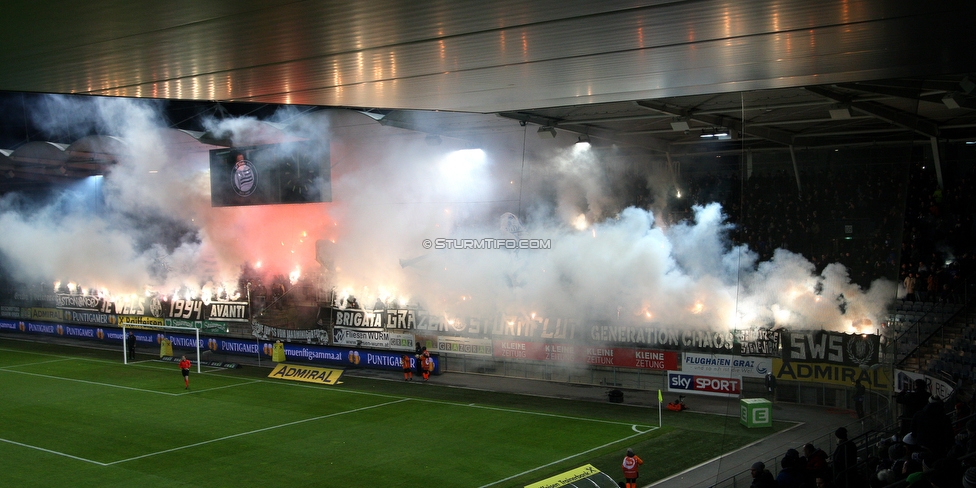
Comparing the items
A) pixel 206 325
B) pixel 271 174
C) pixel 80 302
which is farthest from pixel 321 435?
pixel 80 302

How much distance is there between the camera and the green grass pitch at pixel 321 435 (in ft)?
53.7

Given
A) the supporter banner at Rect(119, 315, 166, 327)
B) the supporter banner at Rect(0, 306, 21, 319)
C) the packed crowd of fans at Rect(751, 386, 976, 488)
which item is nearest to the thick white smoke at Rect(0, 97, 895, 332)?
the supporter banner at Rect(119, 315, 166, 327)

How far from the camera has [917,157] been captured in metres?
23.5

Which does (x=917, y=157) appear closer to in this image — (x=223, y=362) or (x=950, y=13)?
(x=950, y=13)

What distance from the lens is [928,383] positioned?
1750 centimetres

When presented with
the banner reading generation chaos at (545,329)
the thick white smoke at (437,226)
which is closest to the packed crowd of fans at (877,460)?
the banner reading generation chaos at (545,329)

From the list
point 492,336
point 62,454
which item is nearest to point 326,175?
point 492,336

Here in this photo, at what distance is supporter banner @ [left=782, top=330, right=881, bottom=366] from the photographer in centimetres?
886

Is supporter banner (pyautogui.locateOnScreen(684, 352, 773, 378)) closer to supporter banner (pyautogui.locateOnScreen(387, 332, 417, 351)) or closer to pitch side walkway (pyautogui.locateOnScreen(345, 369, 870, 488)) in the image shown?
pitch side walkway (pyautogui.locateOnScreen(345, 369, 870, 488))

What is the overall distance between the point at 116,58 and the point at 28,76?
5.01 ft

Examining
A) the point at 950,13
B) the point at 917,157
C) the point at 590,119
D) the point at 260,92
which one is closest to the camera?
the point at 950,13

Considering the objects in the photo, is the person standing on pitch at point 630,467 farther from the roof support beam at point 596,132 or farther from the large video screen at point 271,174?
the large video screen at point 271,174

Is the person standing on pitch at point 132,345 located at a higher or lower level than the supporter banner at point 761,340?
lower

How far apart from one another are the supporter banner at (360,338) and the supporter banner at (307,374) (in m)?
2.68
